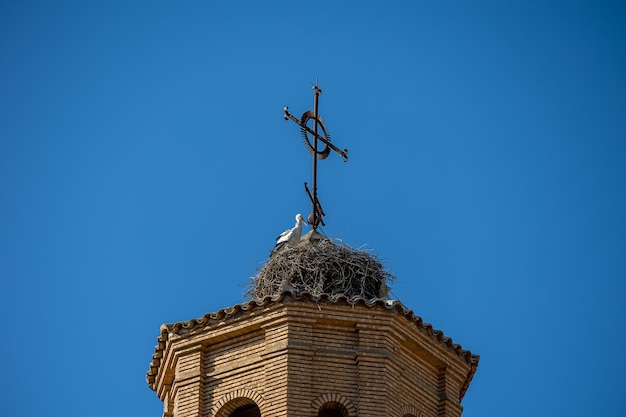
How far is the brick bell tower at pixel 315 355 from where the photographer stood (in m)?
25.1

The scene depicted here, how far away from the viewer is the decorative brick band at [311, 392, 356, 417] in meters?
25.0

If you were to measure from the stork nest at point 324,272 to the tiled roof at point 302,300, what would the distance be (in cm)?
54

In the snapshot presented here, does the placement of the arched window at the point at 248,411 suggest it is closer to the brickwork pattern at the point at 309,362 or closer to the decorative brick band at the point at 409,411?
the brickwork pattern at the point at 309,362

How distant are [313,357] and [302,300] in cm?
67

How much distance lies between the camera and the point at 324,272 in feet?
86.5

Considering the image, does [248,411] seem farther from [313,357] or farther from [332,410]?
[313,357]

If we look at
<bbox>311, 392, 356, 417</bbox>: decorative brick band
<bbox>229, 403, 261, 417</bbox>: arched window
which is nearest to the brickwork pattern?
<bbox>311, 392, 356, 417</bbox>: decorative brick band

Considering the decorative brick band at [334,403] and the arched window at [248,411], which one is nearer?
the decorative brick band at [334,403]

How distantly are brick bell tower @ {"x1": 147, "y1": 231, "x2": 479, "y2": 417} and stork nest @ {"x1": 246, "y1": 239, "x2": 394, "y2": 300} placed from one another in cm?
2

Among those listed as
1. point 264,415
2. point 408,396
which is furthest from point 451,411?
point 264,415

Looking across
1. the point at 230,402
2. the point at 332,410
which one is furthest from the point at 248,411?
the point at 332,410

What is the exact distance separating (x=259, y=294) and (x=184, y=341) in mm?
1301

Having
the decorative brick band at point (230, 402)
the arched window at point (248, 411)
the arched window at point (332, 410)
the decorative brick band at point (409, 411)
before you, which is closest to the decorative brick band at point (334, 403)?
the arched window at point (332, 410)

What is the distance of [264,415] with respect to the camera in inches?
979
